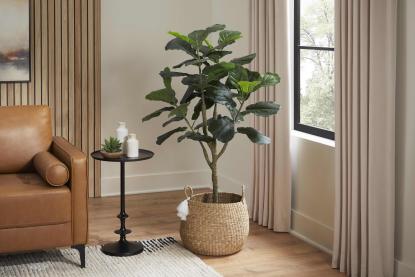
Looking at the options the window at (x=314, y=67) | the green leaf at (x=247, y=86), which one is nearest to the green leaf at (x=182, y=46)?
the green leaf at (x=247, y=86)

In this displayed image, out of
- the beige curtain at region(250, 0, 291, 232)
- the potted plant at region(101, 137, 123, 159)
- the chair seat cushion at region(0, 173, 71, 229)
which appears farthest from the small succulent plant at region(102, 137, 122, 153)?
the beige curtain at region(250, 0, 291, 232)

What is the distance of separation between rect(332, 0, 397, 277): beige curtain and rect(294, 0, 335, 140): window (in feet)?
1.68

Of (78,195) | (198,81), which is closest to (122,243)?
(78,195)

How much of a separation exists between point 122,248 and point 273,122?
1464 millimetres

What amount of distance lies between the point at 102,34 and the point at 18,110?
59.6 inches

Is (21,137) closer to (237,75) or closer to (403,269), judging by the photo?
(237,75)

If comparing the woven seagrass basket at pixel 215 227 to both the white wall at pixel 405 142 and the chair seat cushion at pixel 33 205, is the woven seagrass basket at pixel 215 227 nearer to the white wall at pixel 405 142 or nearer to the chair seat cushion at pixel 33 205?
the chair seat cushion at pixel 33 205

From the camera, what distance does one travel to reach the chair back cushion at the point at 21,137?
5055mm

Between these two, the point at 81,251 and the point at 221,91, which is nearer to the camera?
the point at 81,251

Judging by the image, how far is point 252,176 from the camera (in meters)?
5.90

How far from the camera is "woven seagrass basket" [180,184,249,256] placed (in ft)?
16.0

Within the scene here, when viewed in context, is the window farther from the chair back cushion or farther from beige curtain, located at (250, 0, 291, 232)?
the chair back cushion

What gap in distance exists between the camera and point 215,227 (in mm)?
4883

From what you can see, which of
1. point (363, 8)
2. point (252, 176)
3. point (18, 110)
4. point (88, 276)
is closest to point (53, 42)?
point (18, 110)
